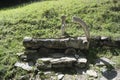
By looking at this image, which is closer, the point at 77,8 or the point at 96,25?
the point at 96,25

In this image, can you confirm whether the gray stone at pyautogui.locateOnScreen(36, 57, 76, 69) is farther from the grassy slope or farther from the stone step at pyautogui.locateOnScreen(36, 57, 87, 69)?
the grassy slope

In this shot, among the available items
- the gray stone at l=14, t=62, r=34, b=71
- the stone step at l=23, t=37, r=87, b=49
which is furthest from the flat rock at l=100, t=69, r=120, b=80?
the gray stone at l=14, t=62, r=34, b=71

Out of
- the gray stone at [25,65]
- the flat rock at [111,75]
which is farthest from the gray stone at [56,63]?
the flat rock at [111,75]

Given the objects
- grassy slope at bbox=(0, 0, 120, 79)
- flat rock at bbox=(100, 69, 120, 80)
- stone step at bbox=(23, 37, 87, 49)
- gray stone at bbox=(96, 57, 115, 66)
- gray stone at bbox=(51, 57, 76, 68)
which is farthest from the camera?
grassy slope at bbox=(0, 0, 120, 79)

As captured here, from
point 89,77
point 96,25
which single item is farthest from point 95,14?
point 89,77

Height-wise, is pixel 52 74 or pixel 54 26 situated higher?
pixel 54 26

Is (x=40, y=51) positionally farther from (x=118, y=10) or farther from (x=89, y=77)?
(x=118, y=10)

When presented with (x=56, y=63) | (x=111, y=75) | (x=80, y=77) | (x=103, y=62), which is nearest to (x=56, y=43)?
(x=56, y=63)

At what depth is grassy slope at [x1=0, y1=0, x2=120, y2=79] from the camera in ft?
24.1

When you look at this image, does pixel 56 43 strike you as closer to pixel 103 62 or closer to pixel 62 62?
pixel 62 62

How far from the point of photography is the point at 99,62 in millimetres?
6469

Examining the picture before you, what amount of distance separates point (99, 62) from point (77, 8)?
3.16 meters

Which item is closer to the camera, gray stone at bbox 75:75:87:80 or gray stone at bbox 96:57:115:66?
gray stone at bbox 75:75:87:80

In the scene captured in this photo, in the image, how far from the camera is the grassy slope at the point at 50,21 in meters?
7.34
